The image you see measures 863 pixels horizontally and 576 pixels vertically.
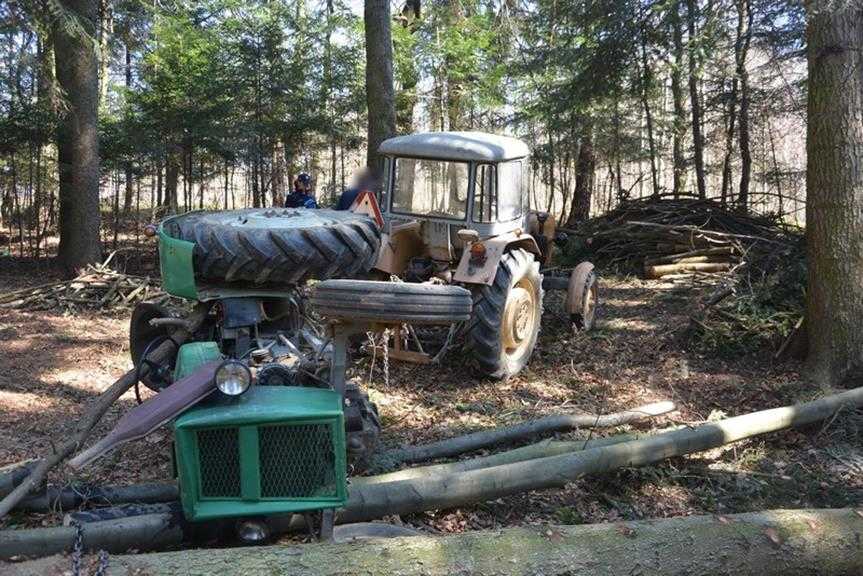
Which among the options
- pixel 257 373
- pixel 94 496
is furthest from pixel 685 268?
pixel 94 496

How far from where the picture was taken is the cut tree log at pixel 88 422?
A: 3.24 metres

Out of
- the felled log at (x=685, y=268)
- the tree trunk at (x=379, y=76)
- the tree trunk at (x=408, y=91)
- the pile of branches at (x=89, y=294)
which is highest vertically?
the tree trunk at (x=408, y=91)

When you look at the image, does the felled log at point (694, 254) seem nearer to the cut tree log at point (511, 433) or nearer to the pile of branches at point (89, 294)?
the cut tree log at point (511, 433)

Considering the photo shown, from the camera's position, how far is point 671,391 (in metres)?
6.39

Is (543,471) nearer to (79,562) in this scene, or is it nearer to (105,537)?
(105,537)

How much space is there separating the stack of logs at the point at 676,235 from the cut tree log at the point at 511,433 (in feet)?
18.9

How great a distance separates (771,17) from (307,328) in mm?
10473

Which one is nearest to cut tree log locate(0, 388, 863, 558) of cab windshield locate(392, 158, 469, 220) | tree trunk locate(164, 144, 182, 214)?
cab windshield locate(392, 158, 469, 220)

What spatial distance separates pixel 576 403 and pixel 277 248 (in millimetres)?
3061

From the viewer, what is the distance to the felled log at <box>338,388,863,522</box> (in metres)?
3.67

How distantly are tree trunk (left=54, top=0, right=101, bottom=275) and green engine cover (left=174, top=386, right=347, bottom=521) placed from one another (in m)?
9.10

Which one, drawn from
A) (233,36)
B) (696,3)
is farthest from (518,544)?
(233,36)

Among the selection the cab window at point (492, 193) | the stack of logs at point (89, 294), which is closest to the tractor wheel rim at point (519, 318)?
the cab window at point (492, 193)

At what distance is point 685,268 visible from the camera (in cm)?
1123
